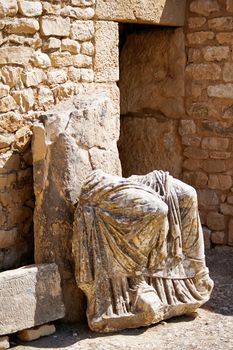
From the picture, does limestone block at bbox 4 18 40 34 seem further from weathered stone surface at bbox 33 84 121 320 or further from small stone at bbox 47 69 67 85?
weathered stone surface at bbox 33 84 121 320

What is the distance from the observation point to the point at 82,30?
5711mm

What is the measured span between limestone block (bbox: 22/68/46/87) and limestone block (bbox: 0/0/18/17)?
0.43 metres

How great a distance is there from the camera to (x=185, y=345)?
194 inches

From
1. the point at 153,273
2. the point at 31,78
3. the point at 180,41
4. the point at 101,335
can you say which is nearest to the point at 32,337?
the point at 101,335

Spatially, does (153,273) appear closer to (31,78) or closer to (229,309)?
(229,309)

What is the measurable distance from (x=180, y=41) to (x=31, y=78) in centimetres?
216

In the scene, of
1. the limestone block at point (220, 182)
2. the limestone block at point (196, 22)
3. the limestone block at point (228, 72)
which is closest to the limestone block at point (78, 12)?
the limestone block at point (196, 22)

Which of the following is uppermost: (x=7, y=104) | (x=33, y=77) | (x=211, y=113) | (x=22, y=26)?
(x=22, y=26)

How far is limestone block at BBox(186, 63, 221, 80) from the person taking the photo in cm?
689

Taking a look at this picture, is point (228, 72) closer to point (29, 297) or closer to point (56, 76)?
point (56, 76)

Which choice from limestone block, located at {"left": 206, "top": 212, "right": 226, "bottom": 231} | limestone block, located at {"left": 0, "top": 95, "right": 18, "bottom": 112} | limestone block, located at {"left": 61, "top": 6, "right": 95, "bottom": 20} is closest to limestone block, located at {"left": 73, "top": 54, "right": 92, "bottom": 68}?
limestone block, located at {"left": 61, "top": 6, "right": 95, "bottom": 20}

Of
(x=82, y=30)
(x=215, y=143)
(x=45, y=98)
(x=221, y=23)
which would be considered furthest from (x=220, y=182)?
(x=45, y=98)

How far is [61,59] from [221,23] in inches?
75.8

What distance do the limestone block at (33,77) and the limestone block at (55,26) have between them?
286 millimetres
